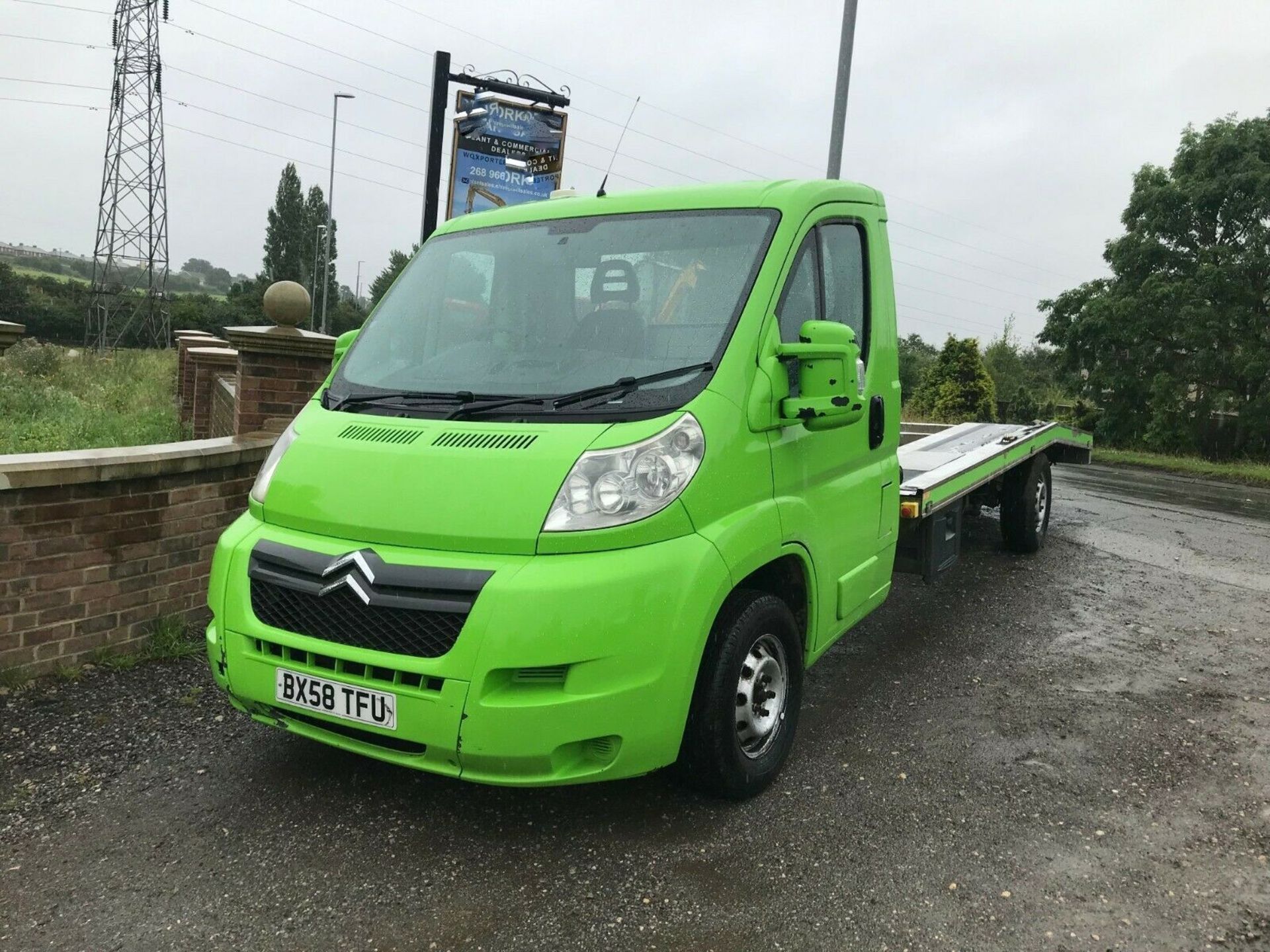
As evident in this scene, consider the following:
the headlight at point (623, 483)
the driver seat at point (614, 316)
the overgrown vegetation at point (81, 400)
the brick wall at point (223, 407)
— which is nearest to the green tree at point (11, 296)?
the overgrown vegetation at point (81, 400)

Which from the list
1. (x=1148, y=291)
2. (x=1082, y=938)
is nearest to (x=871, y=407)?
(x=1082, y=938)

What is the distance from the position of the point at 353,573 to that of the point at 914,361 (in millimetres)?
55766

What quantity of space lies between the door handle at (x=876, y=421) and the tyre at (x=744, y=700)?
1.06 meters

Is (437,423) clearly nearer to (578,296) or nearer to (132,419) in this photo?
(578,296)

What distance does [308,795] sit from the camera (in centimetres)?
335

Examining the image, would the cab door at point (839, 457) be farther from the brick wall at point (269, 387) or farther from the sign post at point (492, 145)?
the sign post at point (492, 145)

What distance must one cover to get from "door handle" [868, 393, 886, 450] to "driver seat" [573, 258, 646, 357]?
4.15ft

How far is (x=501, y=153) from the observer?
9367 millimetres

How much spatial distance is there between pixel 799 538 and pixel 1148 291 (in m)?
27.7

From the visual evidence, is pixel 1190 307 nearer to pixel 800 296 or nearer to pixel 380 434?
pixel 800 296

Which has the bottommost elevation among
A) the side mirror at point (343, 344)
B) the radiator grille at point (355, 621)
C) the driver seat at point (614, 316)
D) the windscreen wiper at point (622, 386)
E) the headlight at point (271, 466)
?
the radiator grille at point (355, 621)

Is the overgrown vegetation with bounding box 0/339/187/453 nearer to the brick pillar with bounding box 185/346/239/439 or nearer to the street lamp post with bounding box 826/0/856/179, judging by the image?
the brick pillar with bounding box 185/346/239/439

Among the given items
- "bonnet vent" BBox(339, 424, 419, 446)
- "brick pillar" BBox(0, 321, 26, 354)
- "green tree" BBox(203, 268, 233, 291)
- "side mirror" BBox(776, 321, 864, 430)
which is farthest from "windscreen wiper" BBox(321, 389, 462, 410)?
"green tree" BBox(203, 268, 233, 291)

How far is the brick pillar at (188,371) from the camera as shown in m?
12.0
